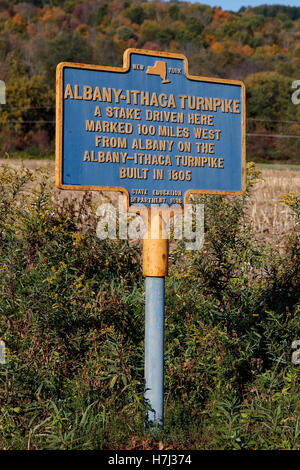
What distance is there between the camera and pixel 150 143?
442 centimetres

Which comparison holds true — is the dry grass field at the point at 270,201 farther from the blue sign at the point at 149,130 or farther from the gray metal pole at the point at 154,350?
the gray metal pole at the point at 154,350

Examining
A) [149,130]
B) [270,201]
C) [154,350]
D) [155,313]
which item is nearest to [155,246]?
[155,313]

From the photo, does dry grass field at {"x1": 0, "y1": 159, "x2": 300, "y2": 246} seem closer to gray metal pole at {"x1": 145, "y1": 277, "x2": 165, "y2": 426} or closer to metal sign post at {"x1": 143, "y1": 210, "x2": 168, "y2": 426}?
metal sign post at {"x1": 143, "y1": 210, "x2": 168, "y2": 426}

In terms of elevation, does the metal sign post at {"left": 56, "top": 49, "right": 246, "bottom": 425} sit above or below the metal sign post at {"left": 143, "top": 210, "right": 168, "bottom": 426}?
above

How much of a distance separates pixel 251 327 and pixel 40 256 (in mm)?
1926

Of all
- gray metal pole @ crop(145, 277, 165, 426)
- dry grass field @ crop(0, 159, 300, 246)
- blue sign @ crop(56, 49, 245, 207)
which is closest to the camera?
blue sign @ crop(56, 49, 245, 207)

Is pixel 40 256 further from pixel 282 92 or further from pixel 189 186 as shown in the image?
pixel 282 92

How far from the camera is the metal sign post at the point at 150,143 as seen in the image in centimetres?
417

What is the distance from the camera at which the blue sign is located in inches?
164

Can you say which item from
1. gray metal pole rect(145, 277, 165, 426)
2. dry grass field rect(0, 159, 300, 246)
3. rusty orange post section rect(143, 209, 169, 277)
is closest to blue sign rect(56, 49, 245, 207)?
rusty orange post section rect(143, 209, 169, 277)

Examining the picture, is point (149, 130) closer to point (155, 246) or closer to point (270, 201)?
point (155, 246)

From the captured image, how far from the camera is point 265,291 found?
586cm

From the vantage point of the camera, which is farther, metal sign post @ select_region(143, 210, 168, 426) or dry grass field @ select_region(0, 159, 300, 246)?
dry grass field @ select_region(0, 159, 300, 246)

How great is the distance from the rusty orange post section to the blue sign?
0.13m
